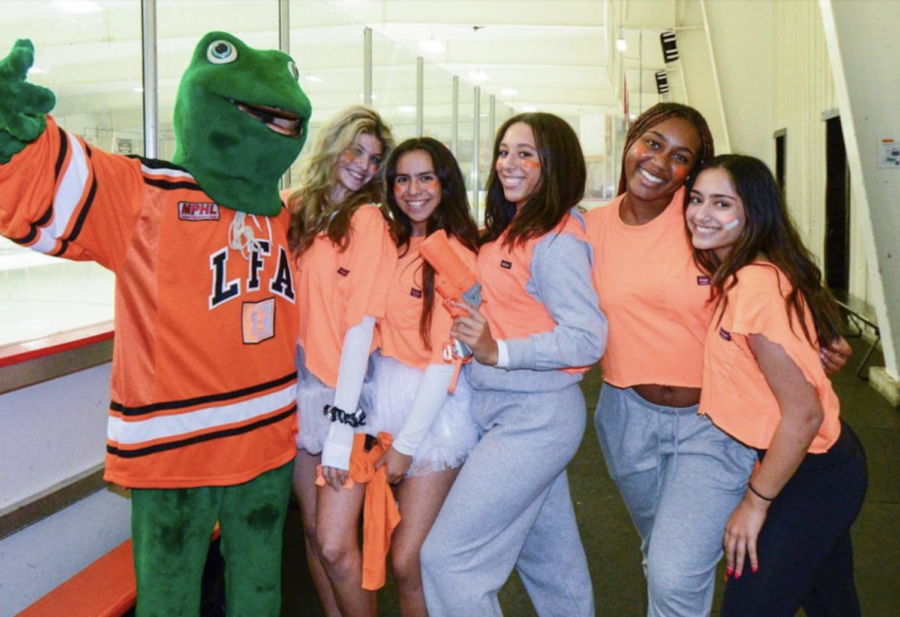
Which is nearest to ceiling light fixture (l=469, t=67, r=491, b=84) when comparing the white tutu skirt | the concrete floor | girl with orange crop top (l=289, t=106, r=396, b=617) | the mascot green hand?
the concrete floor

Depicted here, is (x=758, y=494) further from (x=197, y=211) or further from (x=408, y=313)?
(x=197, y=211)

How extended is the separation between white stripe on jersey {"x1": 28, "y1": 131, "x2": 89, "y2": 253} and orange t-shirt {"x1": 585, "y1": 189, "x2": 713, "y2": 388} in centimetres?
129

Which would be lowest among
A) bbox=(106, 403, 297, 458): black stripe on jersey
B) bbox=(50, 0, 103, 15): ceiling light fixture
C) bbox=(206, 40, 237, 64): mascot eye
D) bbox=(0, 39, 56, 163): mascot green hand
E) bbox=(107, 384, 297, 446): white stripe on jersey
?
bbox=(106, 403, 297, 458): black stripe on jersey

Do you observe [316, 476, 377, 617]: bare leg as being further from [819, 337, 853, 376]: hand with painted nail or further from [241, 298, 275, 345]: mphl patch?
[819, 337, 853, 376]: hand with painted nail

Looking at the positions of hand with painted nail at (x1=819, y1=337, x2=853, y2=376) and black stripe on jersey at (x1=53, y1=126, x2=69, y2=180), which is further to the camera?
hand with painted nail at (x1=819, y1=337, x2=853, y2=376)

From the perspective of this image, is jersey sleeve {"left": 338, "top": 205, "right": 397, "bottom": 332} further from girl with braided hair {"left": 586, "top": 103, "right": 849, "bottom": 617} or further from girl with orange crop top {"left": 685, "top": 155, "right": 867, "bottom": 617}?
girl with orange crop top {"left": 685, "top": 155, "right": 867, "bottom": 617}

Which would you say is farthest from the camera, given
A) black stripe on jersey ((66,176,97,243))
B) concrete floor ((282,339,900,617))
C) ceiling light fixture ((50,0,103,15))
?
concrete floor ((282,339,900,617))

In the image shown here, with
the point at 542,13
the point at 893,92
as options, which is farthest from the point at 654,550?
the point at 542,13

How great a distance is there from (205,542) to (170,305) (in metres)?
0.63

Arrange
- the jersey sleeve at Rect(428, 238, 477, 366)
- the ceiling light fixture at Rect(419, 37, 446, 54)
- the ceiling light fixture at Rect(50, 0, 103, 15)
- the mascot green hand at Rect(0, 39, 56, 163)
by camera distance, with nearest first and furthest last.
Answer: the mascot green hand at Rect(0, 39, 56, 163), the jersey sleeve at Rect(428, 238, 477, 366), the ceiling light fixture at Rect(50, 0, 103, 15), the ceiling light fixture at Rect(419, 37, 446, 54)

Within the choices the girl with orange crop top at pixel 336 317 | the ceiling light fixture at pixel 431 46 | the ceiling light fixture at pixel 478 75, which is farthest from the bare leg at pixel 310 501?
the ceiling light fixture at pixel 478 75

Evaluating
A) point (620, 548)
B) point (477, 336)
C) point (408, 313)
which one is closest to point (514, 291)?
point (477, 336)

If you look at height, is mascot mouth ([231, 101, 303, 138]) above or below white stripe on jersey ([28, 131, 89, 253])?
above

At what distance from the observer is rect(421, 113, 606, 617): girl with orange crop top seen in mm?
1999
